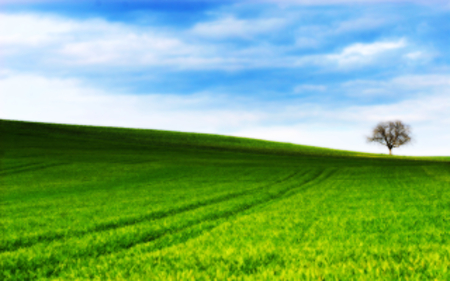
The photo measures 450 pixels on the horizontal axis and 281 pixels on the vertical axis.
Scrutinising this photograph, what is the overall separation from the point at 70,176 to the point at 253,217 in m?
27.2

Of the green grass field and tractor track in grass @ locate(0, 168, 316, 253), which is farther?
tractor track in grass @ locate(0, 168, 316, 253)

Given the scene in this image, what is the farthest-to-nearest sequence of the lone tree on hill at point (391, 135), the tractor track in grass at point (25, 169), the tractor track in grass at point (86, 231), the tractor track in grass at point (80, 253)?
the lone tree on hill at point (391, 135), the tractor track in grass at point (25, 169), the tractor track in grass at point (86, 231), the tractor track in grass at point (80, 253)

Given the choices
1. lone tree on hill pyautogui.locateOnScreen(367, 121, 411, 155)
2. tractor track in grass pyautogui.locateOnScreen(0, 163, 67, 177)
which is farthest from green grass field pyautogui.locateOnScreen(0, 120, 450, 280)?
lone tree on hill pyautogui.locateOnScreen(367, 121, 411, 155)

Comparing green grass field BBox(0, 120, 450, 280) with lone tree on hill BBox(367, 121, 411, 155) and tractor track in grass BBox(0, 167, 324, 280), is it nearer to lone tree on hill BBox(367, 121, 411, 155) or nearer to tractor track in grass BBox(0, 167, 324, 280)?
tractor track in grass BBox(0, 167, 324, 280)

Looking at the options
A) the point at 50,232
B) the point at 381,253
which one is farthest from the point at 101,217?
the point at 381,253

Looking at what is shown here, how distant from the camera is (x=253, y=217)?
13.5 metres

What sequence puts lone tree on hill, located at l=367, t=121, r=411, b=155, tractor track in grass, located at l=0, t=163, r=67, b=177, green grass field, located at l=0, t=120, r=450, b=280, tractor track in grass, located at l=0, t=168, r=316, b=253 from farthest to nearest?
lone tree on hill, located at l=367, t=121, r=411, b=155 < tractor track in grass, located at l=0, t=163, r=67, b=177 < tractor track in grass, located at l=0, t=168, r=316, b=253 < green grass field, located at l=0, t=120, r=450, b=280

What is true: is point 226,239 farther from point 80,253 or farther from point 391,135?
point 391,135

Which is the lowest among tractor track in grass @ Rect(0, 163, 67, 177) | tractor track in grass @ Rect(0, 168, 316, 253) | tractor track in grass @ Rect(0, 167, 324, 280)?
tractor track in grass @ Rect(0, 163, 67, 177)

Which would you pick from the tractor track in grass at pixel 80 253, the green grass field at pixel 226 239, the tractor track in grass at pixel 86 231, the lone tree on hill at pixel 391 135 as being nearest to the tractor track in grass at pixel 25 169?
the green grass field at pixel 226 239

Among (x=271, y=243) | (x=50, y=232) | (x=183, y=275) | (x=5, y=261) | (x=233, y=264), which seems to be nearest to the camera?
(x=183, y=275)

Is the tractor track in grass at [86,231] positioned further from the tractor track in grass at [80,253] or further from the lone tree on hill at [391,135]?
the lone tree on hill at [391,135]

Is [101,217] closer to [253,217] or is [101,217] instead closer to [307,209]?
[253,217]

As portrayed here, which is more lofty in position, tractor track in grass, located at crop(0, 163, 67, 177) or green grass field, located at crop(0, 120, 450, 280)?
green grass field, located at crop(0, 120, 450, 280)
